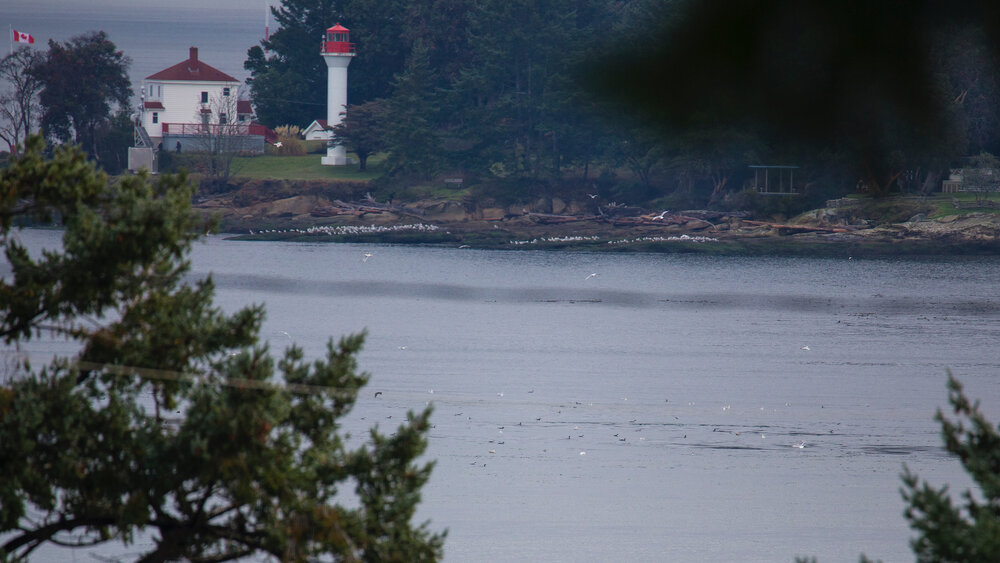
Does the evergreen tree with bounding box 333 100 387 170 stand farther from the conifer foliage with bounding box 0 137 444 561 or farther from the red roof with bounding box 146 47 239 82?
the conifer foliage with bounding box 0 137 444 561

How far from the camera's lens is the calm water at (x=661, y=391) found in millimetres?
22062

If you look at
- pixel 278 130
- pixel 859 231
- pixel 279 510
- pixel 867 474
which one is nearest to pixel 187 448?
pixel 279 510

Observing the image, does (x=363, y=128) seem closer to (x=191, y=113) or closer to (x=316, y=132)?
(x=316, y=132)

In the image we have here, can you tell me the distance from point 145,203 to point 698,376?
28.1 meters

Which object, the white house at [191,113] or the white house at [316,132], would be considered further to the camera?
the white house at [316,132]

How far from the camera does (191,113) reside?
4370 inches

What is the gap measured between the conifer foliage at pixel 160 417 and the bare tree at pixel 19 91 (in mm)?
102868

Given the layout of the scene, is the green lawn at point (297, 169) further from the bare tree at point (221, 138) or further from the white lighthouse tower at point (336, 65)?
the white lighthouse tower at point (336, 65)

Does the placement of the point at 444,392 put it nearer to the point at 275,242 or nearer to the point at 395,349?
the point at 395,349

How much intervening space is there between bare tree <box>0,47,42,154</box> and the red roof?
9688mm

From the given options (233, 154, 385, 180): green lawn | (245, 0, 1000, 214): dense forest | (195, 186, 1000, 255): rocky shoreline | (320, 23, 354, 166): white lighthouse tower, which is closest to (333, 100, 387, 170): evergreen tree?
(245, 0, 1000, 214): dense forest

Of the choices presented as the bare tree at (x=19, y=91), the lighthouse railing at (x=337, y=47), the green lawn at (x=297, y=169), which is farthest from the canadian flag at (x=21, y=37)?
the lighthouse railing at (x=337, y=47)

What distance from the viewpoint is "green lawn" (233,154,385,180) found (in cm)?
9769

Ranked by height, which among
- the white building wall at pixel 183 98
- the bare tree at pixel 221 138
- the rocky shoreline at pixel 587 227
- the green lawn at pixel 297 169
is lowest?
the rocky shoreline at pixel 587 227
